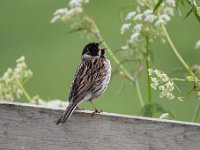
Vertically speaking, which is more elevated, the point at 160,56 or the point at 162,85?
the point at 160,56

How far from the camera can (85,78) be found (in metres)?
6.89

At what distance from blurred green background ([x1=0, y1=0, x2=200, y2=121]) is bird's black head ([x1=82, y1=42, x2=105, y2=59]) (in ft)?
12.9

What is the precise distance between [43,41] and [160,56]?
177cm

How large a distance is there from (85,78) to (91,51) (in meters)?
0.49

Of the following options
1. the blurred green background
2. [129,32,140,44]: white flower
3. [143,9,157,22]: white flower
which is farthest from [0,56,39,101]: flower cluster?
the blurred green background

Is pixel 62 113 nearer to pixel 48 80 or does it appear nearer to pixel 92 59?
pixel 92 59

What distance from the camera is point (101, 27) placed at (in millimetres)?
14820

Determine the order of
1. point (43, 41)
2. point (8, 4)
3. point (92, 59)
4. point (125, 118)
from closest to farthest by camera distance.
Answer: point (125, 118), point (92, 59), point (43, 41), point (8, 4)

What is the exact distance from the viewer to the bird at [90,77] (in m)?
6.67

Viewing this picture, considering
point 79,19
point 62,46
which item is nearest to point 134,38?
point 79,19

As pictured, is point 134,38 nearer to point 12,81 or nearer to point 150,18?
point 150,18

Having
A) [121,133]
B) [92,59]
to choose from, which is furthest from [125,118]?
[92,59]

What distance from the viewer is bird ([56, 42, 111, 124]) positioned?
6.67 m

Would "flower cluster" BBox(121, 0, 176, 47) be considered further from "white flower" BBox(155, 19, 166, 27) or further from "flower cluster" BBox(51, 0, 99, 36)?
"flower cluster" BBox(51, 0, 99, 36)
